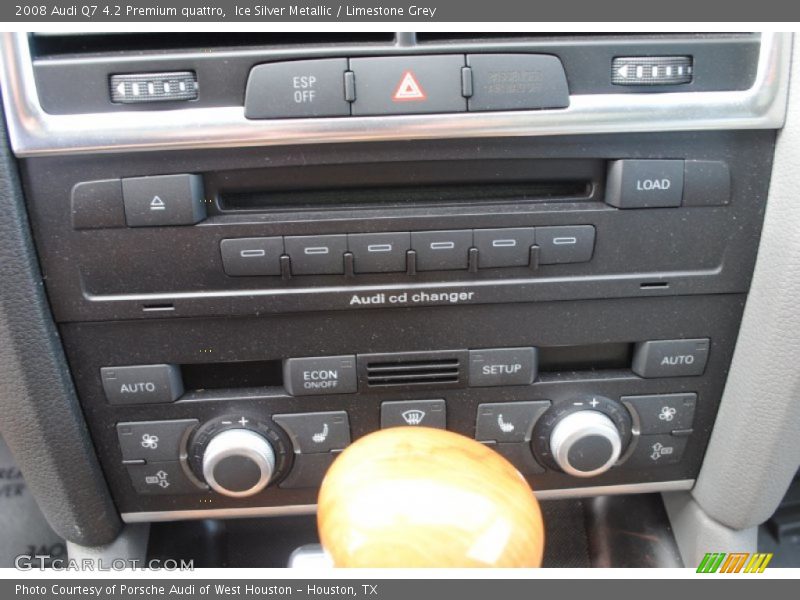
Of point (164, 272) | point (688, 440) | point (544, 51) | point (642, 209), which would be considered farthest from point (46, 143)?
point (688, 440)

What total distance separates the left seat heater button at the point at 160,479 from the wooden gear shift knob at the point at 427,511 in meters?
0.31

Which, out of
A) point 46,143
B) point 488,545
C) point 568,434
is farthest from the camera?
point 568,434

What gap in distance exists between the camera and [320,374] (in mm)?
656

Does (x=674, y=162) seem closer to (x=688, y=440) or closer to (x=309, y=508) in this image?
(x=688, y=440)

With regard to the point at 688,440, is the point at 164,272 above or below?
above

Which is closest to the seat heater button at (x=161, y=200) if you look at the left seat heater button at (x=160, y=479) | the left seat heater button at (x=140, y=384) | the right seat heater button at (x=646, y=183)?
the left seat heater button at (x=140, y=384)

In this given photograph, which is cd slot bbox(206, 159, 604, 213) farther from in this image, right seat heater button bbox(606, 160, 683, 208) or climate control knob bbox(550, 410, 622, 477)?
climate control knob bbox(550, 410, 622, 477)

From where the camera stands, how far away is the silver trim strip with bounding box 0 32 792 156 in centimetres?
55

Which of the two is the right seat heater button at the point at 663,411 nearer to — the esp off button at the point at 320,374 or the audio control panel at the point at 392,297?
the audio control panel at the point at 392,297

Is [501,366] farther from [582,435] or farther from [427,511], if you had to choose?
[427,511]

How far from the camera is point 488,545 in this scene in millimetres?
411

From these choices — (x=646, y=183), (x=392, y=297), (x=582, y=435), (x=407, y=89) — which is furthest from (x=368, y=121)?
(x=582, y=435)

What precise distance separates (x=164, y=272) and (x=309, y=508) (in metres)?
0.33

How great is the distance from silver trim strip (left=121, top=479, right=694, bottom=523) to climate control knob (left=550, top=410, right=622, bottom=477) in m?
0.09
